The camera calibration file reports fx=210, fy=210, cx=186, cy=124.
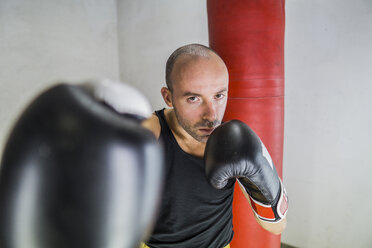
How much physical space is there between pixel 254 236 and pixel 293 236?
3.08 ft

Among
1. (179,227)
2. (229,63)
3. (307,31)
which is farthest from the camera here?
(307,31)

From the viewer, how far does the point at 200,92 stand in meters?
0.86

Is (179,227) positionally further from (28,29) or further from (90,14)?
(90,14)

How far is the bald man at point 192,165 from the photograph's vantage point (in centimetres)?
87

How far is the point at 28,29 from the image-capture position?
2088 millimetres

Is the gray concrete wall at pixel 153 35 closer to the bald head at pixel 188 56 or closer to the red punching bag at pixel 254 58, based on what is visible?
the red punching bag at pixel 254 58

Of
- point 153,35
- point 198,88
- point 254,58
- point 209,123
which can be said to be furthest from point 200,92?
point 153,35

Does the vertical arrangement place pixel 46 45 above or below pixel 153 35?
below

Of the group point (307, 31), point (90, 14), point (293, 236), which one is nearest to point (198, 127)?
point (307, 31)

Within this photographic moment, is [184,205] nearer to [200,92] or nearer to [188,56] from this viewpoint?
[200,92]

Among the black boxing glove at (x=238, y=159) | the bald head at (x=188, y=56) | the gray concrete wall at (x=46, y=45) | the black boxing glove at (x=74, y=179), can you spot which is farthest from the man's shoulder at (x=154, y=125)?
the gray concrete wall at (x=46, y=45)

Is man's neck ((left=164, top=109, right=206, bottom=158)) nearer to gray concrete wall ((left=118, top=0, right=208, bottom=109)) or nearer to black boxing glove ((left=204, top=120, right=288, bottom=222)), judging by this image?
black boxing glove ((left=204, top=120, right=288, bottom=222))

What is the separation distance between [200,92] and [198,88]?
0.7 inches

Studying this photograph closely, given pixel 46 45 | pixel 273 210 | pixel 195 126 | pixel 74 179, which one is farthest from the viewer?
pixel 46 45
